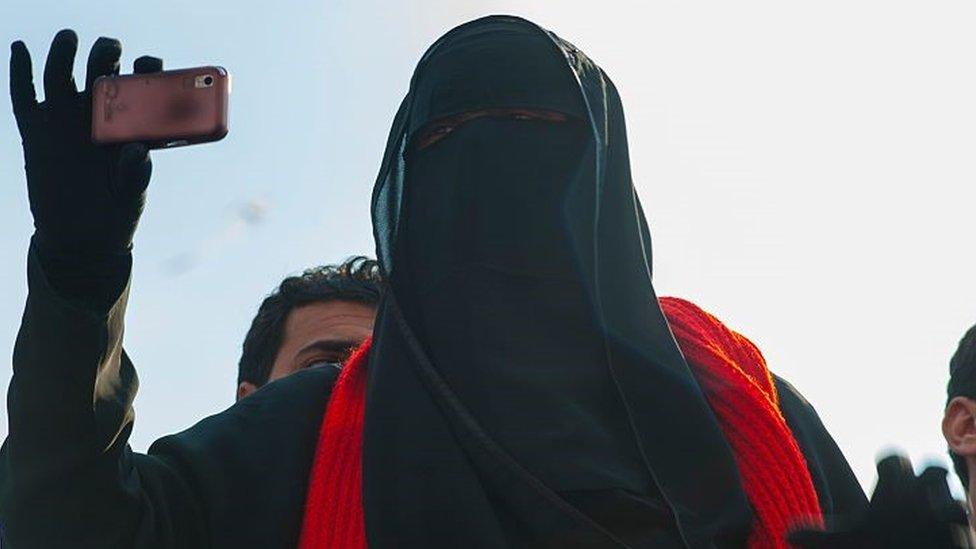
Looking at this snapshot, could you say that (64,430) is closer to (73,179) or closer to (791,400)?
(73,179)

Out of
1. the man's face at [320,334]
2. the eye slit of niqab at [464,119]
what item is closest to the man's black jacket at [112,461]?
the eye slit of niqab at [464,119]

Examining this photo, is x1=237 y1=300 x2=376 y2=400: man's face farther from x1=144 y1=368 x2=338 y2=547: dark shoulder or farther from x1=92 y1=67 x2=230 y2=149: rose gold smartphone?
x1=92 y1=67 x2=230 y2=149: rose gold smartphone

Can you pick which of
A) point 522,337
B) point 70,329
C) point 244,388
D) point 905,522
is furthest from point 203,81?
point 244,388

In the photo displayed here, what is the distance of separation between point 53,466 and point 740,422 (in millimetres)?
978

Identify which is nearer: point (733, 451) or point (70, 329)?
point (70, 329)

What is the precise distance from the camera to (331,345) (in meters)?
Result: 4.57

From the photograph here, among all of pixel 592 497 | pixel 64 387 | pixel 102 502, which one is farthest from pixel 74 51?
pixel 592 497

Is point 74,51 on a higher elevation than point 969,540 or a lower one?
higher

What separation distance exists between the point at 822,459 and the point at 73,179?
123 centimetres

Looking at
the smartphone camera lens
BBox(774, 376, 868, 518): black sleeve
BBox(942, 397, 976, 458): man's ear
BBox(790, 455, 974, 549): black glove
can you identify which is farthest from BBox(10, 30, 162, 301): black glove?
BBox(942, 397, 976, 458): man's ear

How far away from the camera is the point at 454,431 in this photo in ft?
7.56

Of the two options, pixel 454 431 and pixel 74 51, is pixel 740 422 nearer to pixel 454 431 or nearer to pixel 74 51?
pixel 454 431

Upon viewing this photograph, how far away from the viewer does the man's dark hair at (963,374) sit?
135 inches

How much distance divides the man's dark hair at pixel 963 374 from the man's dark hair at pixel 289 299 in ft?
5.71
